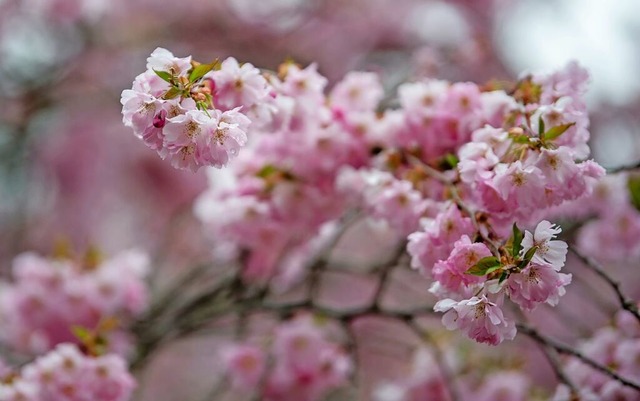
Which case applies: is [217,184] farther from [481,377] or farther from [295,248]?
[481,377]

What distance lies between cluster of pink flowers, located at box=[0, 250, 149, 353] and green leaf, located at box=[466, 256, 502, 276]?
919mm

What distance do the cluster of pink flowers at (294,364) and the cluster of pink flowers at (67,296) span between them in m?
0.26

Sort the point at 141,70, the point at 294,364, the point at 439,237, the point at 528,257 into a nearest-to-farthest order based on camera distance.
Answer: the point at 528,257 < the point at 439,237 < the point at 294,364 < the point at 141,70

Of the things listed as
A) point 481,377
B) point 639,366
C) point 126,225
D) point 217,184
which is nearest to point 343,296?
point 126,225

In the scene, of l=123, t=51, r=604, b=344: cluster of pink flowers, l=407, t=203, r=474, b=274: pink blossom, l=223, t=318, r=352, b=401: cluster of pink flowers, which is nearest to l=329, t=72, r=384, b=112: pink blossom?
l=123, t=51, r=604, b=344: cluster of pink flowers

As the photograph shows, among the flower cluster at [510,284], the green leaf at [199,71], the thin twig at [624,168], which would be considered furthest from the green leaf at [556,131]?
the green leaf at [199,71]

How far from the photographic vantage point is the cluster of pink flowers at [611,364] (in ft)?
3.46

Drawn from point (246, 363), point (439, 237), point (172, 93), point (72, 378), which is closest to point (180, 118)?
point (172, 93)

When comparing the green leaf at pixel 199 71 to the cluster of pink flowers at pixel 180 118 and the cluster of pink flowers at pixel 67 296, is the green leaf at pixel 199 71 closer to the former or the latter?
the cluster of pink flowers at pixel 180 118

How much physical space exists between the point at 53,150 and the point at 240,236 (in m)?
2.35

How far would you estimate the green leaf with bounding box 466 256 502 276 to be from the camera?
77 centimetres

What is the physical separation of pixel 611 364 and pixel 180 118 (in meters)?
0.79

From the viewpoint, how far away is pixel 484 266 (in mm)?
772

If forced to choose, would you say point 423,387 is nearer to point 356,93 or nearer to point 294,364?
point 294,364
